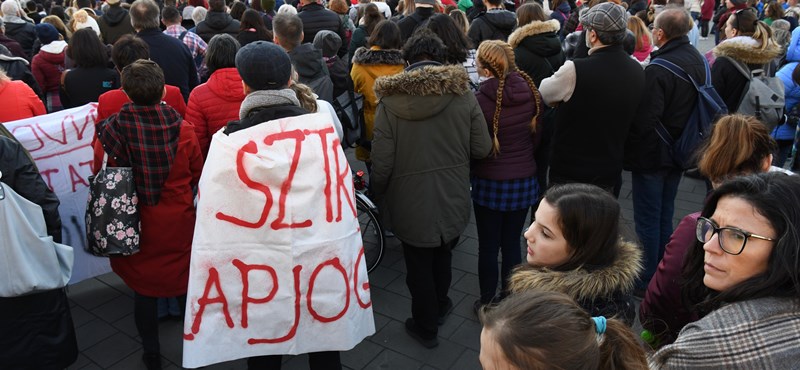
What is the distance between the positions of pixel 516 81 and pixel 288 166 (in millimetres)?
1570

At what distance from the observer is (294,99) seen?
2.73m

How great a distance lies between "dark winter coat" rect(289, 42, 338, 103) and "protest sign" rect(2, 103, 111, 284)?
1415mm

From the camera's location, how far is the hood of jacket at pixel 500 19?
6.07 metres

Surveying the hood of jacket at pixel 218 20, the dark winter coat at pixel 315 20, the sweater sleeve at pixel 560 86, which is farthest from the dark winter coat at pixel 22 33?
the sweater sleeve at pixel 560 86

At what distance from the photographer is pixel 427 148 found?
328 centimetres

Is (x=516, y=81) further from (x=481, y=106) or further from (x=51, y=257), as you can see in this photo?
(x=51, y=257)

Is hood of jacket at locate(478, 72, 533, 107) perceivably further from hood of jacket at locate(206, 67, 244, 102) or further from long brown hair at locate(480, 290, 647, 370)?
long brown hair at locate(480, 290, 647, 370)

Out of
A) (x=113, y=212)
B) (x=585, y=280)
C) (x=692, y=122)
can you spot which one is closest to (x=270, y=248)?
(x=113, y=212)

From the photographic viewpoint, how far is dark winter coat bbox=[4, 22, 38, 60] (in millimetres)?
6918

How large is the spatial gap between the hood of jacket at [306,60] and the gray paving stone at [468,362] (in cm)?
233

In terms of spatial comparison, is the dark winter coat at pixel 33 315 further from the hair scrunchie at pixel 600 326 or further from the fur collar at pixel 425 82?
the hair scrunchie at pixel 600 326

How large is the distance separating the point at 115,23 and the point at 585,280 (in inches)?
259

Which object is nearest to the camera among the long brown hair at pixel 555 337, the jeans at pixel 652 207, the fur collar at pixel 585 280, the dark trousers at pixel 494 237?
the long brown hair at pixel 555 337

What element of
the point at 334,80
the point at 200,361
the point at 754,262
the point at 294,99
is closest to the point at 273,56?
the point at 294,99
